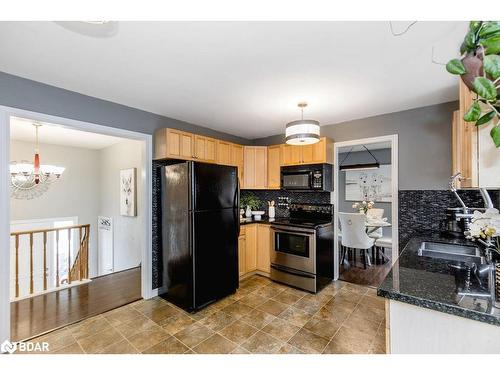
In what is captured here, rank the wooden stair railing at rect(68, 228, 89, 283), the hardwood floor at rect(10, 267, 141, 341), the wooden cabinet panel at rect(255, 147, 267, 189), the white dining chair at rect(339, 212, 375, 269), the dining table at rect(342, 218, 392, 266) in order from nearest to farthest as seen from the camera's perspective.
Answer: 1. the hardwood floor at rect(10, 267, 141, 341)
2. the wooden stair railing at rect(68, 228, 89, 283)
3. the white dining chair at rect(339, 212, 375, 269)
4. the wooden cabinet panel at rect(255, 147, 267, 189)
5. the dining table at rect(342, 218, 392, 266)

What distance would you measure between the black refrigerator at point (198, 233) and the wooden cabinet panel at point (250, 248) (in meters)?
0.56

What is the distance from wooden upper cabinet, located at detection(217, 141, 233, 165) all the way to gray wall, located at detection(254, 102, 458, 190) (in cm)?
215

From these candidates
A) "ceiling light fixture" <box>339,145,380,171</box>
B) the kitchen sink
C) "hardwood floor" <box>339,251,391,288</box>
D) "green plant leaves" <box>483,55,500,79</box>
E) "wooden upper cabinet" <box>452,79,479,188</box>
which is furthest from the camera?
"ceiling light fixture" <box>339,145,380,171</box>

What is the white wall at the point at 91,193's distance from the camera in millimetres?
4668

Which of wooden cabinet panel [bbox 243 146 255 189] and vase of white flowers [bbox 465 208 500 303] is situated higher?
wooden cabinet panel [bbox 243 146 255 189]

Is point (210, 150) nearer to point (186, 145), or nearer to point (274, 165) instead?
point (186, 145)

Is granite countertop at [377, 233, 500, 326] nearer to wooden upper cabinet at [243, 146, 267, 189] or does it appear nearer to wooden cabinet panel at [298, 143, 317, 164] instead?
wooden cabinet panel at [298, 143, 317, 164]

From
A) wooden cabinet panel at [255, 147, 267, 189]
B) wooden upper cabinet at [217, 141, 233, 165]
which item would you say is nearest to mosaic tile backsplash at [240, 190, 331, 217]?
wooden cabinet panel at [255, 147, 267, 189]

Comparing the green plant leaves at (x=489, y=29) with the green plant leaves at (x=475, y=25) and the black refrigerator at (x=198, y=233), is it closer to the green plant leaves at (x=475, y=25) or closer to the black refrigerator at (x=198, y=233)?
the green plant leaves at (x=475, y=25)

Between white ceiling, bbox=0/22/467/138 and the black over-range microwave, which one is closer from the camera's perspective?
white ceiling, bbox=0/22/467/138

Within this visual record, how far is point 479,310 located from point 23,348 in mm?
3286

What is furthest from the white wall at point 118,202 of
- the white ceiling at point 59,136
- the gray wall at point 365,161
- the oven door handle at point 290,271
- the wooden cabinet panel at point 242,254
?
the gray wall at point 365,161

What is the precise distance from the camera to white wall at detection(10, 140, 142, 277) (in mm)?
4668

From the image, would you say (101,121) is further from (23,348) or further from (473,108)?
(473,108)
